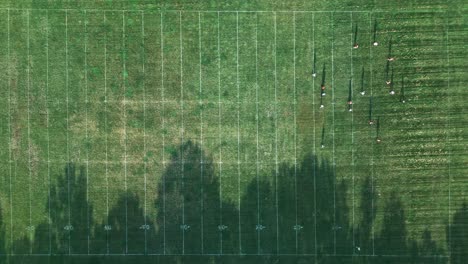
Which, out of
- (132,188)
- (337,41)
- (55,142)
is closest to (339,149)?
(337,41)

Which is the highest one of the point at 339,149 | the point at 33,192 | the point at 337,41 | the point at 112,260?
the point at 337,41

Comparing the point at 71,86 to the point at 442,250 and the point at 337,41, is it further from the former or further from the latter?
the point at 442,250

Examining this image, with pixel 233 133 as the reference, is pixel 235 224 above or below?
below

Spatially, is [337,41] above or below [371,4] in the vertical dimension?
below
